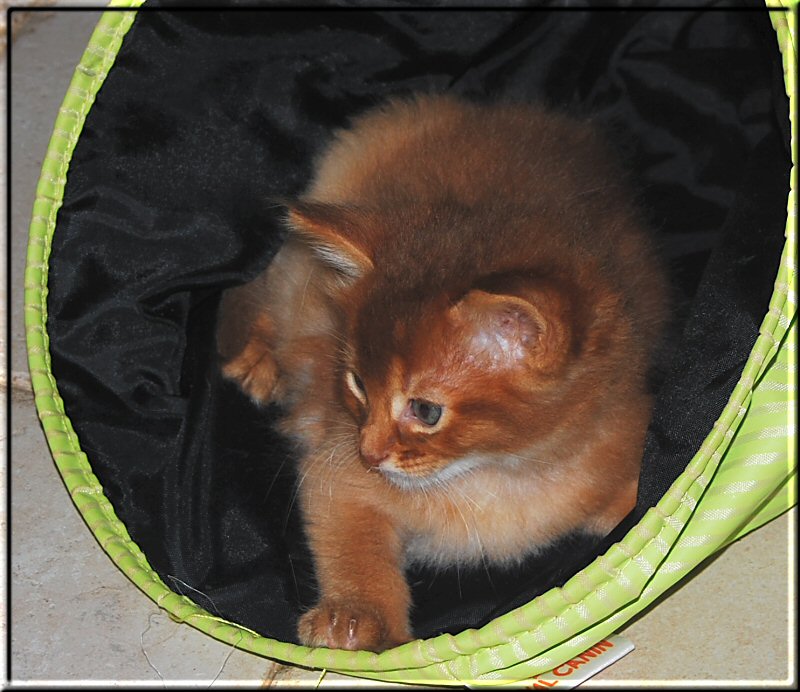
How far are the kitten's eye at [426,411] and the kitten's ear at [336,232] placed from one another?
288mm

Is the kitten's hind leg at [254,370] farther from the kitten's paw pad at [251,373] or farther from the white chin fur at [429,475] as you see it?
the white chin fur at [429,475]

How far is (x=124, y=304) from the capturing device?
8.46 ft

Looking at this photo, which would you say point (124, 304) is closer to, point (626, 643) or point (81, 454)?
point (81, 454)

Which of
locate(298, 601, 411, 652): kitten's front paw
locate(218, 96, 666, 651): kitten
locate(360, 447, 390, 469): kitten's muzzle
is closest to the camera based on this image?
locate(218, 96, 666, 651): kitten

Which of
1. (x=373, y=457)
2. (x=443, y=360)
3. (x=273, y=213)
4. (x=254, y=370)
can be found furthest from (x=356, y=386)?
(x=273, y=213)

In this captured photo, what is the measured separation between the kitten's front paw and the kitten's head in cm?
32

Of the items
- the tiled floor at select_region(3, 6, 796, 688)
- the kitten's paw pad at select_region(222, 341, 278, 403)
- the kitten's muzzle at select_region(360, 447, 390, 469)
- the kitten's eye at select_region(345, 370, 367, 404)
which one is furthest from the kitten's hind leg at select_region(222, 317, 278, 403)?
the kitten's muzzle at select_region(360, 447, 390, 469)

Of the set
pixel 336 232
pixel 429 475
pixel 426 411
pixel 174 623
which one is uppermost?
pixel 336 232

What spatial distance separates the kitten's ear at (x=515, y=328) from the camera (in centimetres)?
165

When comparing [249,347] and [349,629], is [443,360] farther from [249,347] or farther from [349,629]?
[249,347]

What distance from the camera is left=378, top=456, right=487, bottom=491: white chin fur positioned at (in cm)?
198

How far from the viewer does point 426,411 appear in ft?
6.22

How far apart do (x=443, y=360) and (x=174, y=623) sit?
0.91 meters

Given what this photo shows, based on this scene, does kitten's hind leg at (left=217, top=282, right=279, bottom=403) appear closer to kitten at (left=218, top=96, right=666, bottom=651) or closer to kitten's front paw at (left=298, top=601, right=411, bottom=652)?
kitten at (left=218, top=96, right=666, bottom=651)
